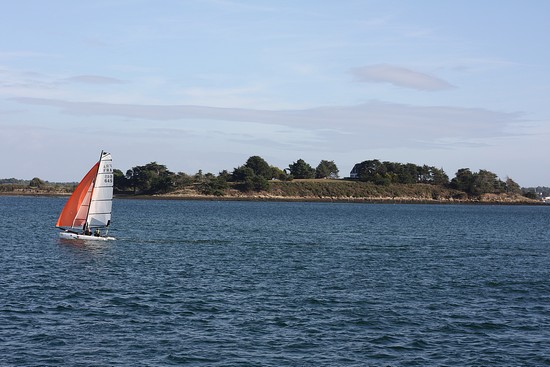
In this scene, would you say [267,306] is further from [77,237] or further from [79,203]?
[79,203]

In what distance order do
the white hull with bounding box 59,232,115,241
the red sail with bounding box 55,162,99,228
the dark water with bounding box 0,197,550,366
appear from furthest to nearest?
the red sail with bounding box 55,162,99,228
the white hull with bounding box 59,232,115,241
the dark water with bounding box 0,197,550,366

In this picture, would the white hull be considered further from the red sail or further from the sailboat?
the red sail

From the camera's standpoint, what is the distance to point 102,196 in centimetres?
7331

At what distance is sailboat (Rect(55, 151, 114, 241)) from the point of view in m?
73.0

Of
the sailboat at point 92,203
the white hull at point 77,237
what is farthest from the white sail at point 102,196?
the white hull at point 77,237

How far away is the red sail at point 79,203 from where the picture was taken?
73.1m

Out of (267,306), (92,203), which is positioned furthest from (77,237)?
(267,306)

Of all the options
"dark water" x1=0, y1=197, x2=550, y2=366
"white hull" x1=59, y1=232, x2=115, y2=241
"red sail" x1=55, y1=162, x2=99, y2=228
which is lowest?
"dark water" x1=0, y1=197, x2=550, y2=366

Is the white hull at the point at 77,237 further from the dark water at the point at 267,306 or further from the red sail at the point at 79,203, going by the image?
the dark water at the point at 267,306

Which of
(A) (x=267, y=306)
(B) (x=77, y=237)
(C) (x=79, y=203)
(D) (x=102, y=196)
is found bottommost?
(A) (x=267, y=306)

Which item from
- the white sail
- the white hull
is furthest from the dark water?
the white sail

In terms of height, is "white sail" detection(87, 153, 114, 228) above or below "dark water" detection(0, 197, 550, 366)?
above

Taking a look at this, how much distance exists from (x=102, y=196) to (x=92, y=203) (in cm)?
125

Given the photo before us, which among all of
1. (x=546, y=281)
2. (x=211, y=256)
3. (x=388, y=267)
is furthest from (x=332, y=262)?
(x=546, y=281)
